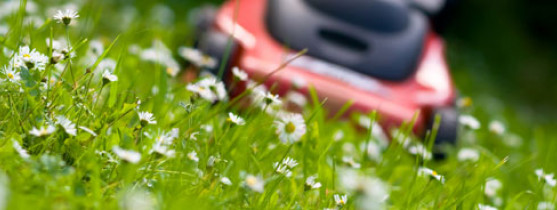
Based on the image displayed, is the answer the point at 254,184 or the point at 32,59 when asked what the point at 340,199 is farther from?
the point at 32,59

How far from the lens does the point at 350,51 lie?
2945mm

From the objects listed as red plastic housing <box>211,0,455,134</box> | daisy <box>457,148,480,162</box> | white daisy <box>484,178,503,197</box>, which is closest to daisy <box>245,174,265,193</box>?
white daisy <box>484,178,503,197</box>

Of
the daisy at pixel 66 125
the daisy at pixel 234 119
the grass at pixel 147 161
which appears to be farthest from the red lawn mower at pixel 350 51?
the daisy at pixel 66 125

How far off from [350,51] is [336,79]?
26 cm

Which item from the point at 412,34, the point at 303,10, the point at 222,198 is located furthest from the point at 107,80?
the point at 412,34

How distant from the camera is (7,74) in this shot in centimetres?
134

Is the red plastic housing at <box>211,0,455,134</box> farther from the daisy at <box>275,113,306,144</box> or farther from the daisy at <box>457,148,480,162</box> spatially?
the daisy at <box>275,113,306,144</box>

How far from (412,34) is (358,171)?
1.55m

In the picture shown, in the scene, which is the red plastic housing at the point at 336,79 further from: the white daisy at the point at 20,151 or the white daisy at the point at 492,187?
the white daisy at the point at 20,151

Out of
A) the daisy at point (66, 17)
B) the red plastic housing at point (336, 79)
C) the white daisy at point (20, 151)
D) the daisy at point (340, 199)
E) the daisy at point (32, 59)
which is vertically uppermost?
the daisy at point (66, 17)

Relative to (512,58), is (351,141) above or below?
above

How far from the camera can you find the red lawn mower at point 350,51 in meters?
2.63

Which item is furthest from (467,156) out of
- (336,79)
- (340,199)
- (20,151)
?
(20,151)

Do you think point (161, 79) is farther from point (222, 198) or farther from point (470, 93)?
point (470, 93)
